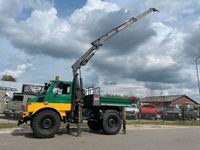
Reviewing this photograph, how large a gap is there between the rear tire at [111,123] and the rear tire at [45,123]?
2738 mm

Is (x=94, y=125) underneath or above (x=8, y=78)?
underneath

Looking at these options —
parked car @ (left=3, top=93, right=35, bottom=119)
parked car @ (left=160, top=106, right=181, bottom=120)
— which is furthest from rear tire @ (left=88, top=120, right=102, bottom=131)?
parked car @ (left=160, top=106, right=181, bottom=120)

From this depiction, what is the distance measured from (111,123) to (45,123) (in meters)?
3.74

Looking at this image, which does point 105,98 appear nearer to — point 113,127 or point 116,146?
point 113,127

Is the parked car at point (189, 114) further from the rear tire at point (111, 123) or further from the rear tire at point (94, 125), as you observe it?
the rear tire at point (111, 123)

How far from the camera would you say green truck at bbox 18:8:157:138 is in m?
15.7

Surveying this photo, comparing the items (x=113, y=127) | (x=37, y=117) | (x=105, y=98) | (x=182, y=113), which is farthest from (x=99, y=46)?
(x=182, y=113)

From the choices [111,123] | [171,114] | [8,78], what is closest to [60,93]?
[111,123]

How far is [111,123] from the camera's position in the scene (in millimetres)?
17688

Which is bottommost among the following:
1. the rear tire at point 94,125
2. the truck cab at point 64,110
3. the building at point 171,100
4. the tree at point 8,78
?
the rear tire at point 94,125

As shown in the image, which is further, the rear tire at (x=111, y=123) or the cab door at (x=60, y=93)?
the rear tire at (x=111, y=123)

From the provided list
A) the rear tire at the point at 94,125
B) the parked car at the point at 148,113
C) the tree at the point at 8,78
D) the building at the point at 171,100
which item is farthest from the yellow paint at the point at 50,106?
the tree at the point at 8,78

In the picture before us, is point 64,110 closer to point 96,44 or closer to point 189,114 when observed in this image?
point 96,44

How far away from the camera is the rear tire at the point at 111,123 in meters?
17.4
